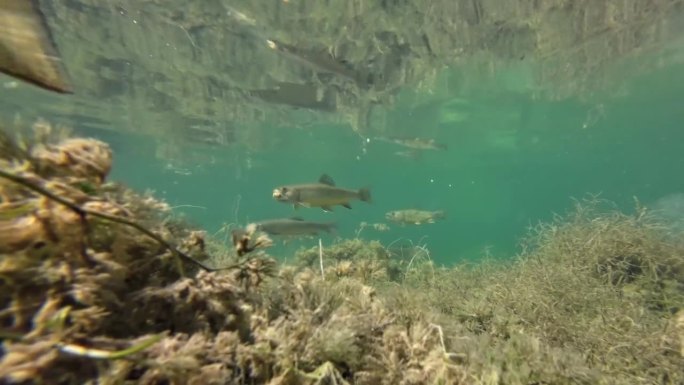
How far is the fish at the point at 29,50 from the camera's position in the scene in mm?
1540

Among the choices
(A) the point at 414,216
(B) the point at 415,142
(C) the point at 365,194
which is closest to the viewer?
(C) the point at 365,194

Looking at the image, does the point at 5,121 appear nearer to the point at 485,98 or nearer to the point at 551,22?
the point at 551,22

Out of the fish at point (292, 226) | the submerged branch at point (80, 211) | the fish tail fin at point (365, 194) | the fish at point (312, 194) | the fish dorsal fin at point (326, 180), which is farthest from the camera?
the fish tail fin at point (365, 194)

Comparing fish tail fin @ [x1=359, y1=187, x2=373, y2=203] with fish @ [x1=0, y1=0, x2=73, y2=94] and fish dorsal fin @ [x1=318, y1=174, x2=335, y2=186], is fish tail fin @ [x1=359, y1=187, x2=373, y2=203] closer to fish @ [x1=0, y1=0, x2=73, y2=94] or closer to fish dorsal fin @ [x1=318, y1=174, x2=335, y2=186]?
fish dorsal fin @ [x1=318, y1=174, x2=335, y2=186]

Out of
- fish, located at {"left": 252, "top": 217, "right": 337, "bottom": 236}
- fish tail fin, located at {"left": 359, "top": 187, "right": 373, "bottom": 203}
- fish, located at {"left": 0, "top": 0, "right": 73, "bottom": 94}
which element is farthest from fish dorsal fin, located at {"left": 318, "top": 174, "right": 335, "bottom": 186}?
fish, located at {"left": 0, "top": 0, "right": 73, "bottom": 94}

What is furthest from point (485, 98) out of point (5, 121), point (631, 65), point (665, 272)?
point (5, 121)

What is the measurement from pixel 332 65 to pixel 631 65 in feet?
57.3

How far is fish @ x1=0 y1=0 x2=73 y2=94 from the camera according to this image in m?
1.54

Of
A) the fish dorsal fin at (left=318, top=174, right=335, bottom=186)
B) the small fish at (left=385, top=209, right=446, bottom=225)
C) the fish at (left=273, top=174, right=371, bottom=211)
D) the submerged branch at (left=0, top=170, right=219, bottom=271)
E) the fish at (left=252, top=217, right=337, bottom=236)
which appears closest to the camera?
the submerged branch at (left=0, top=170, right=219, bottom=271)

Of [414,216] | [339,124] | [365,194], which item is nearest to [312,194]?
[365,194]

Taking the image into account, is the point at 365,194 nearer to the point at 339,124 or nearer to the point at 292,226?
the point at 292,226

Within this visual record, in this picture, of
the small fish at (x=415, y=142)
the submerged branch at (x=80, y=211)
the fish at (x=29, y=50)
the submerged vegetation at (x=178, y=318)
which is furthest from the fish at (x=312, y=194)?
the small fish at (x=415, y=142)

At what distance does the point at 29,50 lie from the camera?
5.20 ft

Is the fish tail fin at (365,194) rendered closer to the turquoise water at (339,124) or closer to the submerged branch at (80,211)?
the turquoise water at (339,124)
